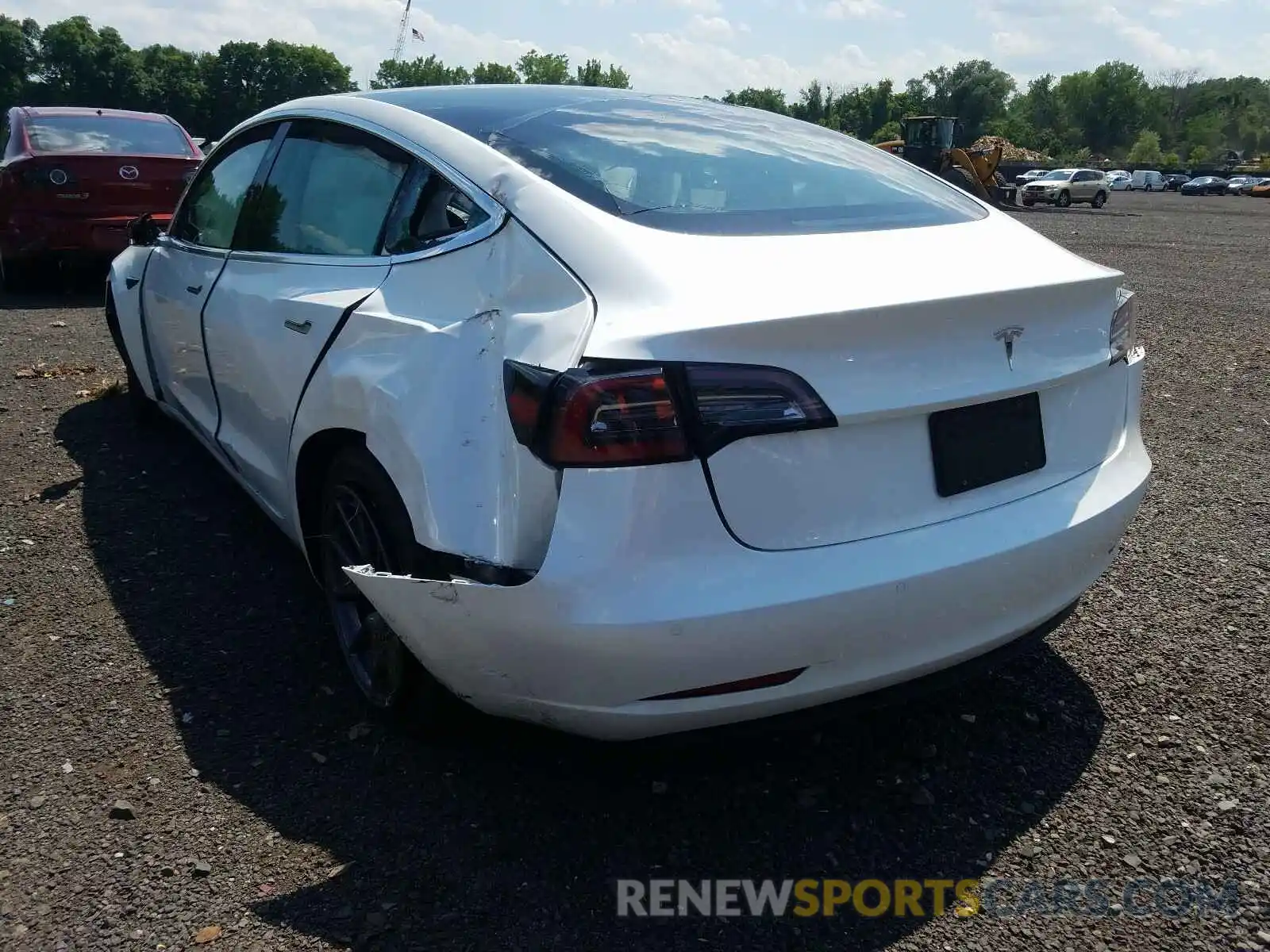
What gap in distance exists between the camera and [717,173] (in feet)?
9.16

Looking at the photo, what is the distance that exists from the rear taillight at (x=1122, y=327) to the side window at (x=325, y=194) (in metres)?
1.85

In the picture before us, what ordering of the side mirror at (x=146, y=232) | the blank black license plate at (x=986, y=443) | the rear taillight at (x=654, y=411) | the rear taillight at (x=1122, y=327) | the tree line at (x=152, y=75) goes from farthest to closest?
the tree line at (x=152, y=75)
the side mirror at (x=146, y=232)
the rear taillight at (x=1122, y=327)
the blank black license plate at (x=986, y=443)
the rear taillight at (x=654, y=411)

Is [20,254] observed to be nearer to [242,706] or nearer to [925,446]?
[242,706]

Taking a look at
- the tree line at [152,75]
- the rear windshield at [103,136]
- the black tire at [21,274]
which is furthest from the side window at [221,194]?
the tree line at [152,75]

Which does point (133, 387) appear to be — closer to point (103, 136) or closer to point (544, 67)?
point (103, 136)

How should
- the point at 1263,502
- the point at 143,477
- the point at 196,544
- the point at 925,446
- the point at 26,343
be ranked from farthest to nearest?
the point at 26,343, the point at 143,477, the point at 1263,502, the point at 196,544, the point at 925,446

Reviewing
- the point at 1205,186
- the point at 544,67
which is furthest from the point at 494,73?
the point at 1205,186

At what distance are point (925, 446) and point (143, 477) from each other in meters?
3.84

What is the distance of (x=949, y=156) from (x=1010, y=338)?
1083 inches

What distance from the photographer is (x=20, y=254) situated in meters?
8.94

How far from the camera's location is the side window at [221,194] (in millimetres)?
3801

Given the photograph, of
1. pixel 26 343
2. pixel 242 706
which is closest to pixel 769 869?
pixel 242 706

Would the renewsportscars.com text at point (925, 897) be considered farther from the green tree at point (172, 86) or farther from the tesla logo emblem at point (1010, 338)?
the green tree at point (172, 86)

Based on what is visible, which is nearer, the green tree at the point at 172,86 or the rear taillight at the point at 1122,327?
the rear taillight at the point at 1122,327
